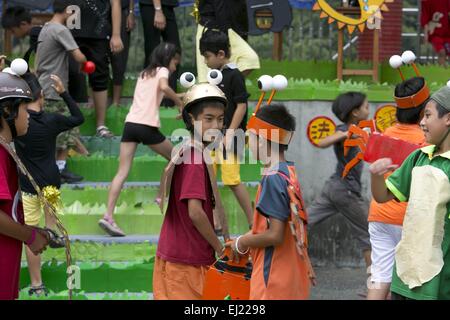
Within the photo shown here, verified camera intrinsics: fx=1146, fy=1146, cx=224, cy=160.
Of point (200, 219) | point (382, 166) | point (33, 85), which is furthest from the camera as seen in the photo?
point (33, 85)

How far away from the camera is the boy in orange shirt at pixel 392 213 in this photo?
23.5 ft

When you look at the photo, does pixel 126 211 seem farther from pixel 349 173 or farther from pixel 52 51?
pixel 349 173

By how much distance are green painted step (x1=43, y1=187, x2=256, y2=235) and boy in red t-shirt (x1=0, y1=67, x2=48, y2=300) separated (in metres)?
3.54

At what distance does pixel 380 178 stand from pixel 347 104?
11.5 ft

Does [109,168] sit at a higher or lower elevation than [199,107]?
lower

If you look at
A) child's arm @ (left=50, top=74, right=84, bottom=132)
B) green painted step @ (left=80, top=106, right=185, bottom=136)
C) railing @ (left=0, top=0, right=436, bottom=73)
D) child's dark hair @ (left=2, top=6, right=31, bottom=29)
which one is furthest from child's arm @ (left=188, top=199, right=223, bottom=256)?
railing @ (left=0, top=0, right=436, bottom=73)

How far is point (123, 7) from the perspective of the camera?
418 inches

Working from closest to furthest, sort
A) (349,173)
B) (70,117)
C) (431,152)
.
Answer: (431,152)
(70,117)
(349,173)

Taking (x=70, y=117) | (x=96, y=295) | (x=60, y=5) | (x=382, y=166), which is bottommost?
(x=96, y=295)

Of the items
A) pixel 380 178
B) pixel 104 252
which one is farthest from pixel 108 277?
pixel 380 178

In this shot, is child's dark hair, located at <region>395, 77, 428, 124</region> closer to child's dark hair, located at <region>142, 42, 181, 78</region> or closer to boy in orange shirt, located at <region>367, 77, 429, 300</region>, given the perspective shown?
boy in orange shirt, located at <region>367, 77, 429, 300</region>

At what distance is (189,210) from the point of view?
19.9ft

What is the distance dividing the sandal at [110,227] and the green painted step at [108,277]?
46 centimetres

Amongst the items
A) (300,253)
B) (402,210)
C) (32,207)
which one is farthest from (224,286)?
(32,207)
